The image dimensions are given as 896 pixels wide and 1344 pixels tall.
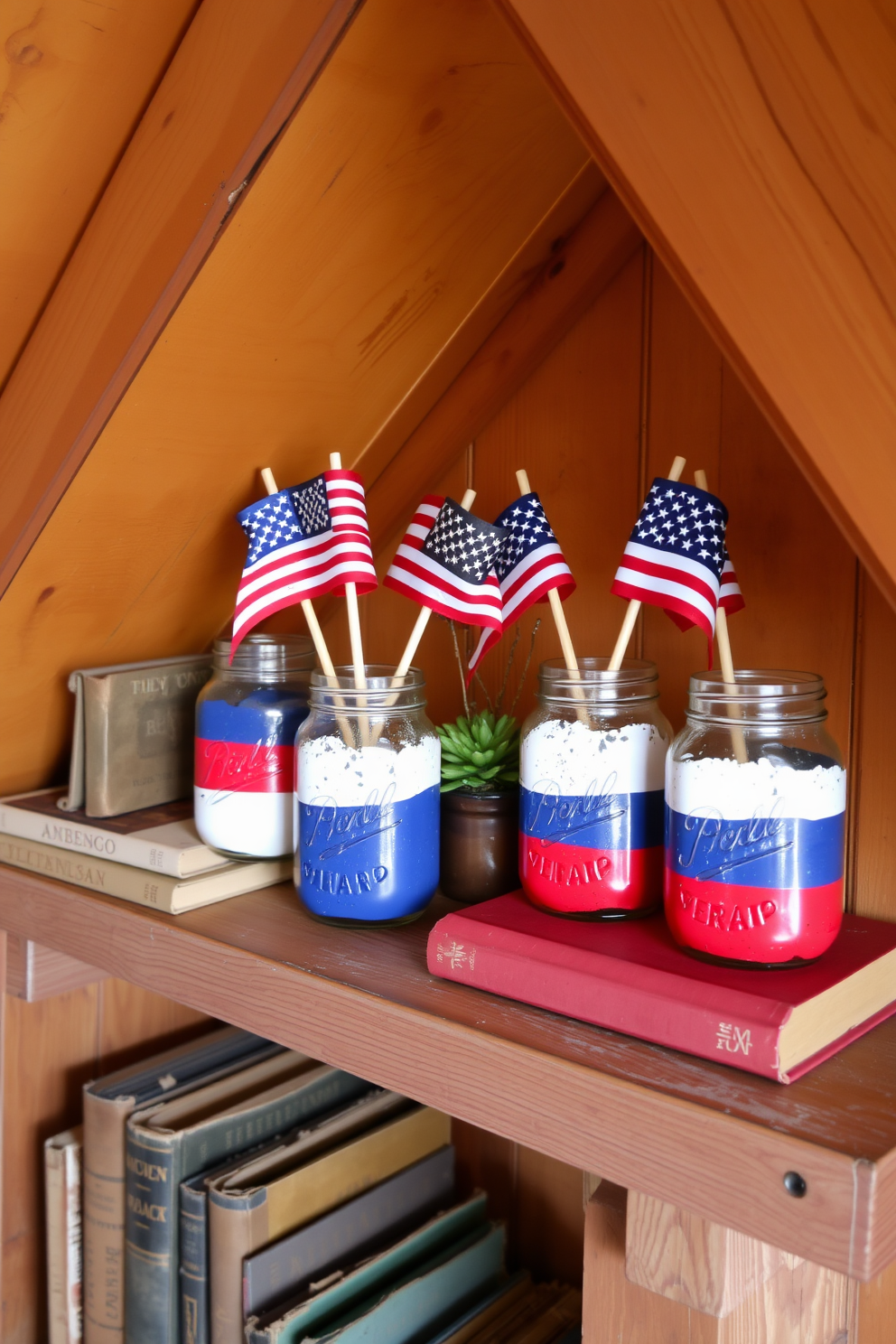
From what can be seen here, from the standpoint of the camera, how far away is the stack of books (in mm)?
982

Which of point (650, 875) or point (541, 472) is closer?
point (650, 875)

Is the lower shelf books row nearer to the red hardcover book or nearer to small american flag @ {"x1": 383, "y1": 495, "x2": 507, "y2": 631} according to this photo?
the red hardcover book

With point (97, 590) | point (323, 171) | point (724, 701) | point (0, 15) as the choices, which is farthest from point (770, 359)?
point (97, 590)

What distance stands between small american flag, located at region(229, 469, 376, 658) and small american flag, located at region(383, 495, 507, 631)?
0.05 m

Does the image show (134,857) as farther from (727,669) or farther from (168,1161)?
(727,669)

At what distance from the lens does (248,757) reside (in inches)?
38.9

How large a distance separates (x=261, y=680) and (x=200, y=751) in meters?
0.09

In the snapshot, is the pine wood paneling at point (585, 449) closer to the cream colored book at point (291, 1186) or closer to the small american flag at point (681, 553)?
the small american flag at point (681, 553)

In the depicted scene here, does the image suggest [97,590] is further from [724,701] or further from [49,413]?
[724,701]

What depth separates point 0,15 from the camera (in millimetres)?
747

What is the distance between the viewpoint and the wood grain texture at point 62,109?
77cm

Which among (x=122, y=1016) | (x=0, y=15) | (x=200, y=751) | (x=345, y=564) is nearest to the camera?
(x=0, y=15)

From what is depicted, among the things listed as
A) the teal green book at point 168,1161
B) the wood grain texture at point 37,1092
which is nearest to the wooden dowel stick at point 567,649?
the teal green book at point 168,1161

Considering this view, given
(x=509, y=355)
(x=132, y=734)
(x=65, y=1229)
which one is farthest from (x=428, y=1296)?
(x=509, y=355)
